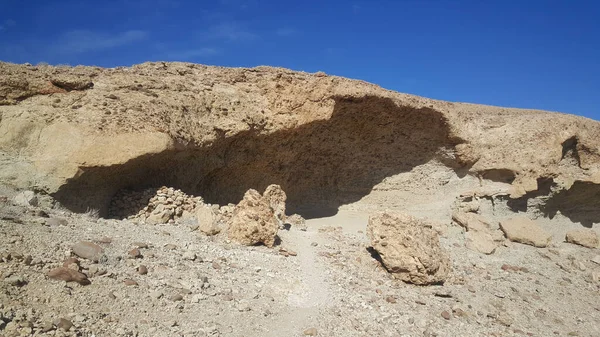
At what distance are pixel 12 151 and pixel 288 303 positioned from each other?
4.45 m

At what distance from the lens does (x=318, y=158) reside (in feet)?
33.1

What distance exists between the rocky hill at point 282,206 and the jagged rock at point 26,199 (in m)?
0.02

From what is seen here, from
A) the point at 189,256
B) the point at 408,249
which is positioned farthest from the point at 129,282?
the point at 408,249

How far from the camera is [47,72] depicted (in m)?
6.63

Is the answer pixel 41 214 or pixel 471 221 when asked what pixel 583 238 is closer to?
pixel 471 221

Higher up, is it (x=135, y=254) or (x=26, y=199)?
(x=26, y=199)

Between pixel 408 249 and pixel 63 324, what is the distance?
4.43 metres

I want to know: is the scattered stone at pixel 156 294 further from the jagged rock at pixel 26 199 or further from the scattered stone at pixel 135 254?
the jagged rock at pixel 26 199

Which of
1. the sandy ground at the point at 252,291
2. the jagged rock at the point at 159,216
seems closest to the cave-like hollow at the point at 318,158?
the jagged rock at the point at 159,216

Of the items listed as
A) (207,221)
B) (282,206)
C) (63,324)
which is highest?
(282,206)

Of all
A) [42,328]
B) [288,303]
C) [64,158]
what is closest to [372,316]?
[288,303]

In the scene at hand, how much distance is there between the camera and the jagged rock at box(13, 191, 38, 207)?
212 inches

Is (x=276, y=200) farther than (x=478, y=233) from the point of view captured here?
No

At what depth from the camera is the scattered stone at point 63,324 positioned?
10.1ft
